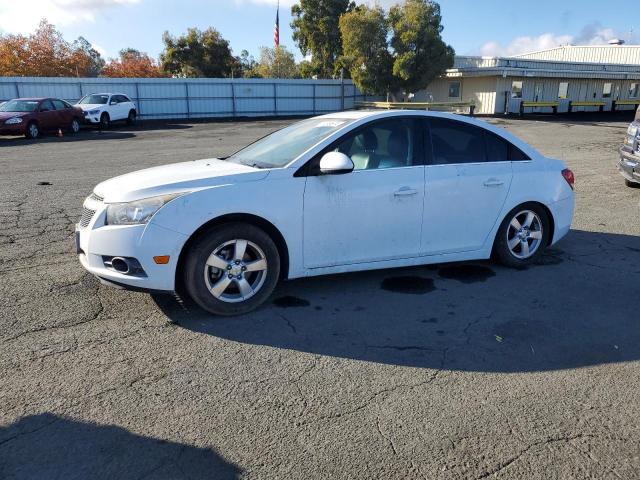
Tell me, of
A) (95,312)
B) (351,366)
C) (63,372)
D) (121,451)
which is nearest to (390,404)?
(351,366)

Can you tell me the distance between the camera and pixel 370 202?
15.3ft

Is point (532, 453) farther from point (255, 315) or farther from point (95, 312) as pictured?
point (95, 312)

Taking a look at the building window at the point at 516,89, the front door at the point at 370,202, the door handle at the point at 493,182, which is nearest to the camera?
the front door at the point at 370,202

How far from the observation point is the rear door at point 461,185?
4988 mm

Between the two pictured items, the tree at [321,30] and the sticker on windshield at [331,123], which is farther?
the tree at [321,30]

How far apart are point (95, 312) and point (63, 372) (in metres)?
0.96

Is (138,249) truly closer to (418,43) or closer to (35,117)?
(35,117)

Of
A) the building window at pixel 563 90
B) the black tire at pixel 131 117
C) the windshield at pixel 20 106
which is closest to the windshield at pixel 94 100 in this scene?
the black tire at pixel 131 117

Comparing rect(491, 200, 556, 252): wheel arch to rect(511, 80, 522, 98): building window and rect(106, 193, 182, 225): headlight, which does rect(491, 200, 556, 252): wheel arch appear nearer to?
rect(106, 193, 182, 225): headlight

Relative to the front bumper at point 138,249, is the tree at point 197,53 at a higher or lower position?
higher

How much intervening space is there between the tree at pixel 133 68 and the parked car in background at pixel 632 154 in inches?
2612

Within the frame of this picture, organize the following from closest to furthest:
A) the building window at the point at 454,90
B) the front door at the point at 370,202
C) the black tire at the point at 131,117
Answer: the front door at the point at 370,202 → the black tire at the point at 131,117 → the building window at the point at 454,90

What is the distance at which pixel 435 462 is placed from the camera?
2.65 m

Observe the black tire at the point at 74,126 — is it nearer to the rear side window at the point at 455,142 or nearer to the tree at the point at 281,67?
the rear side window at the point at 455,142
